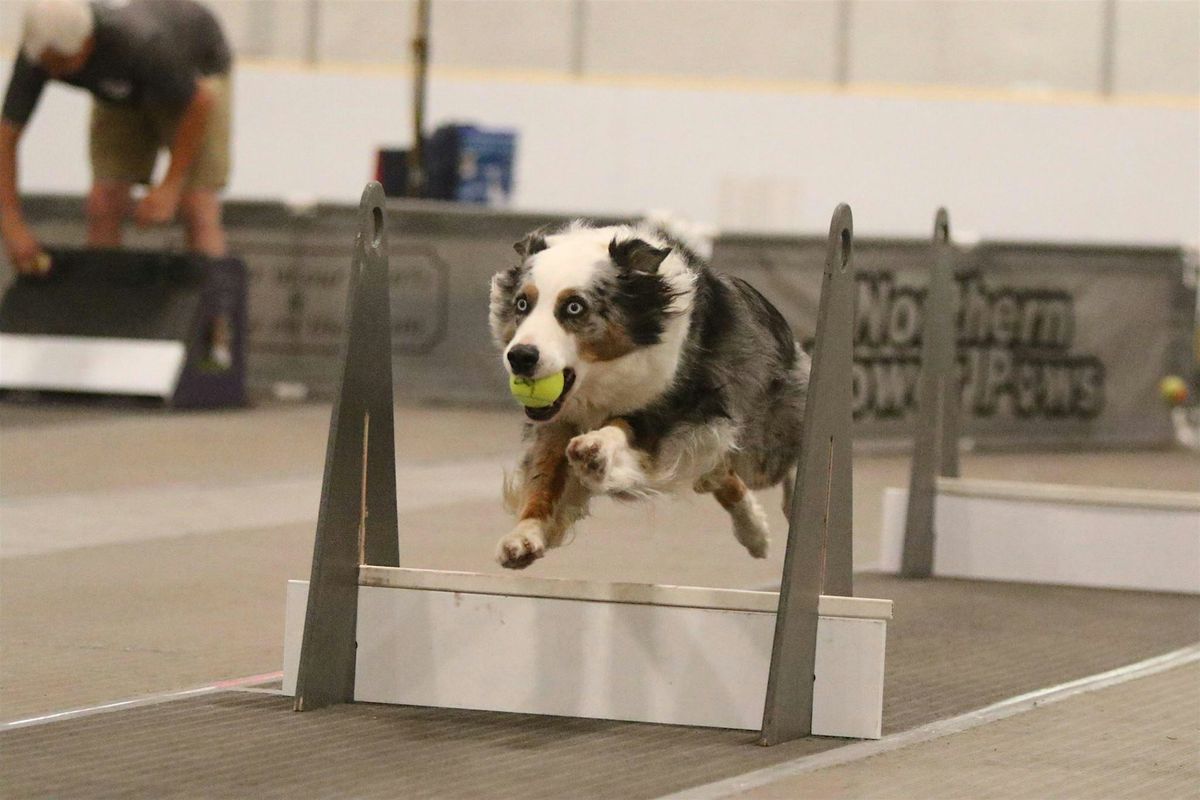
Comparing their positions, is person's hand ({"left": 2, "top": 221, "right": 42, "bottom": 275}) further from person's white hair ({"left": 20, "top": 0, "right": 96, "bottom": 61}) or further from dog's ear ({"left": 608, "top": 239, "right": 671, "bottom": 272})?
dog's ear ({"left": 608, "top": 239, "right": 671, "bottom": 272})

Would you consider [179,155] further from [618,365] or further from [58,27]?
[618,365]

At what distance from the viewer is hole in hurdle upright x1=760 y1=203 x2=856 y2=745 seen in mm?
3854

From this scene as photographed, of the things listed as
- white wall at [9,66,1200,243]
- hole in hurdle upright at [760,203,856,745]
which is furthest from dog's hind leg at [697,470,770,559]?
white wall at [9,66,1200,243]

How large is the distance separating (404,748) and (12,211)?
7.58 meters

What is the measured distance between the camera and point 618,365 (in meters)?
4.01

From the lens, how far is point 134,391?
10.5 meters

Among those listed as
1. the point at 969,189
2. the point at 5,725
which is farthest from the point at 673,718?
the point at 969,189

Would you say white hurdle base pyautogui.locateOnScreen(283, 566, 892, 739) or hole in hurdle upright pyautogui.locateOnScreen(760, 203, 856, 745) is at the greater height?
hole in hurdle upright pyautogui.locateOnScreen(760, 203, 856, 745)

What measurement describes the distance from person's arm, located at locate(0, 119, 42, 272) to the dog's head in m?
6.96

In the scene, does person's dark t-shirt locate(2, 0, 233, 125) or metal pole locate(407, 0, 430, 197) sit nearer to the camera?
person's dark t-shirt locate(2, 0, 233, 125)

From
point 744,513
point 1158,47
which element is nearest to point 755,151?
point 1158,47

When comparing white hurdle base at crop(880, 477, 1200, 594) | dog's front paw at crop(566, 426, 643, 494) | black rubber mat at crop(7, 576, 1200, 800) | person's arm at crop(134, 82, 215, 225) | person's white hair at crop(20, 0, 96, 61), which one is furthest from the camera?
person's arm at crop(134, 82, 215, 225)

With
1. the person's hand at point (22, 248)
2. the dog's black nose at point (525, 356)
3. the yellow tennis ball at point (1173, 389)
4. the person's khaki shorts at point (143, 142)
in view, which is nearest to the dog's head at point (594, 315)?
the dog's black nose at point (525, 356)

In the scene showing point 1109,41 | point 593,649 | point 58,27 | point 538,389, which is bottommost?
point 593,649
